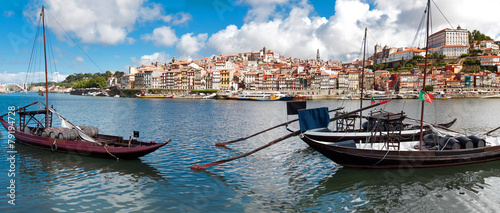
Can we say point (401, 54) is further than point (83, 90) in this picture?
No

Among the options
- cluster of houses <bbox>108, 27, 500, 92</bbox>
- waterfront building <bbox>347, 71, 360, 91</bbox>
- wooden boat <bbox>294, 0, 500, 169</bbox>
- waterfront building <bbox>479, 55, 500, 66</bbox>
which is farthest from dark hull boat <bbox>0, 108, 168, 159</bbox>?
waterfront building <bbox>479, 55, 500, 66</bbox>

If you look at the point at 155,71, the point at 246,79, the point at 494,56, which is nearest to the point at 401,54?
the point at 494,56

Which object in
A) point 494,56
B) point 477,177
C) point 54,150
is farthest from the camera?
point 494,56

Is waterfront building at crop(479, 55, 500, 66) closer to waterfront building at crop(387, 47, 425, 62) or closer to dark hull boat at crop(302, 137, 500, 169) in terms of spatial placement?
waterfront building at crop(387, 47, 425, 62)

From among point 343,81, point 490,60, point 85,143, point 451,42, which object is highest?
point 451,42

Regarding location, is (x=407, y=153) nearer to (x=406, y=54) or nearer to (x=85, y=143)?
(x=85, y=143)

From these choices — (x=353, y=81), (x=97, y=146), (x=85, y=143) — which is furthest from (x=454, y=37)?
(x=85, y=143)

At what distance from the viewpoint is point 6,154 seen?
15.5m

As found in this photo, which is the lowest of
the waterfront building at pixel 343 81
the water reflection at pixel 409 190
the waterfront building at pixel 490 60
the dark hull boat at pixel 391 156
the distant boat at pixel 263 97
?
the water reflection at pixel 409 190

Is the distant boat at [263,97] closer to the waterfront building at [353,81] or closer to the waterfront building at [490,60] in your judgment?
the waterfront building at [353,81]

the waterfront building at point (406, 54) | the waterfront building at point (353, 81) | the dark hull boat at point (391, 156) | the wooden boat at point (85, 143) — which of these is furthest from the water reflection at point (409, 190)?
the waterfront building at point (406, 54)

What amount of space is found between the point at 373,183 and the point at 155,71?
463 ft

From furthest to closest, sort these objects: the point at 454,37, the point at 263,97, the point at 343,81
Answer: the point at 454,37, the point at 343,81, the point at 263,97

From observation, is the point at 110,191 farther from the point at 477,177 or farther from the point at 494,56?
the point at 494,56
